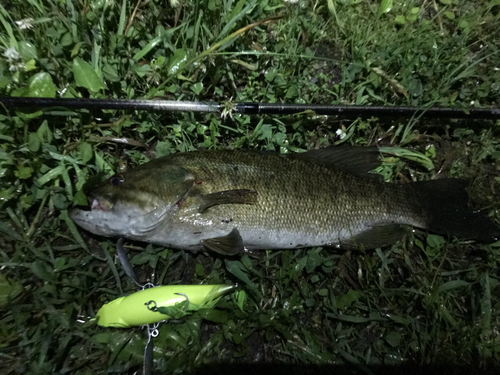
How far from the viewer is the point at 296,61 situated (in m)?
2.90

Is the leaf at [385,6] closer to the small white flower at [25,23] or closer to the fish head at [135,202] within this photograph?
the fish head at [135,202]

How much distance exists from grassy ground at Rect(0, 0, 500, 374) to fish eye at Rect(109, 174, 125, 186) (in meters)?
0.36

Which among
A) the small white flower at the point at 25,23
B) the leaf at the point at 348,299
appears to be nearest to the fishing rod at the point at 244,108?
the small white flower at the point at 25,23

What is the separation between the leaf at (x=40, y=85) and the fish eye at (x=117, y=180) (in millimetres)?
901

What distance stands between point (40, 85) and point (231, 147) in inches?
64.6

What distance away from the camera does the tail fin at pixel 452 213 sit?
2.65 meters

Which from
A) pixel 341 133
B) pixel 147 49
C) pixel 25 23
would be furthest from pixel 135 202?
pixel 341 133

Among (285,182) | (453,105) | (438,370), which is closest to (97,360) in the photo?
(285,182)

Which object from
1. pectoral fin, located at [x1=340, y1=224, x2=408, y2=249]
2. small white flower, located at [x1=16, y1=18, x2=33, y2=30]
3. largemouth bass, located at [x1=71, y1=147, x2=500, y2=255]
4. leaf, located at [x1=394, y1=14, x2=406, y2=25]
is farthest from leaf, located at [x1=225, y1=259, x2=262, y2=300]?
leaf, located at [x1=394, y1=14, x2=406, y2=25]

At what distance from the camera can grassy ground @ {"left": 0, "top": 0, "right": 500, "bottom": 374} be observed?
2.37 m

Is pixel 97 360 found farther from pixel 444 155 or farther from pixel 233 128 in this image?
pixel 444 155

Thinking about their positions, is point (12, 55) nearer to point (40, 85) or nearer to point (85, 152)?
point (40, 85)

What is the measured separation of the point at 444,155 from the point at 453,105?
19.8 inches

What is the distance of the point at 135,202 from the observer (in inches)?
88.0
